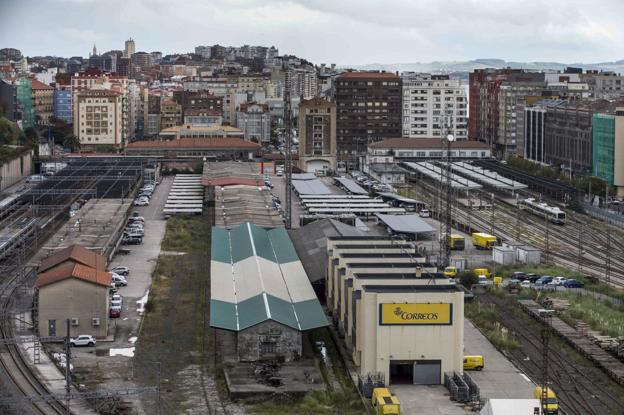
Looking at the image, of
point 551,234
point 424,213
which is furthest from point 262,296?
point 424,213

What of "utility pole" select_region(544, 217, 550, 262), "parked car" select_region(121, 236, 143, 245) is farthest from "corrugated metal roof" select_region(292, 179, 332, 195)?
"parked car" select_region(121, 236, 143, 245)

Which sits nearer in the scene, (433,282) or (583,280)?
(433,282)

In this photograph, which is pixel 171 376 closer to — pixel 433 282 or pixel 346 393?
pixel 346 393

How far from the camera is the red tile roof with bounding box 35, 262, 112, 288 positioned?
9117mm

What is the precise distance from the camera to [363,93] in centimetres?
2788

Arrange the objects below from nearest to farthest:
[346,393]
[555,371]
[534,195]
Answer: [346,393]
[555,371]
[534,195]

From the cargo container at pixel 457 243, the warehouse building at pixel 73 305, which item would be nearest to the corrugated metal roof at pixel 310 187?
the cargo container at pixel 457 243

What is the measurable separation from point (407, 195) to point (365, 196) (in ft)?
6.35

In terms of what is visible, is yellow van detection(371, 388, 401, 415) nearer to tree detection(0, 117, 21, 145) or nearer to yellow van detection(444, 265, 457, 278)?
yellow van detection(444, 265, 457, 278)

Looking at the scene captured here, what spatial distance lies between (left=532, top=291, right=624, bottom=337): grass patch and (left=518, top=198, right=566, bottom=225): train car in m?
5.82

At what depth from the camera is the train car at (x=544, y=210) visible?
1695cm

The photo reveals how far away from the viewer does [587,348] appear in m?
8.95

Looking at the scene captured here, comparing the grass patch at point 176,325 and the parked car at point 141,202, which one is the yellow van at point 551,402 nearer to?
the grass patch at point 176,325

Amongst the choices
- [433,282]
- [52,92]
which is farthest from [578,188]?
[52,92]
